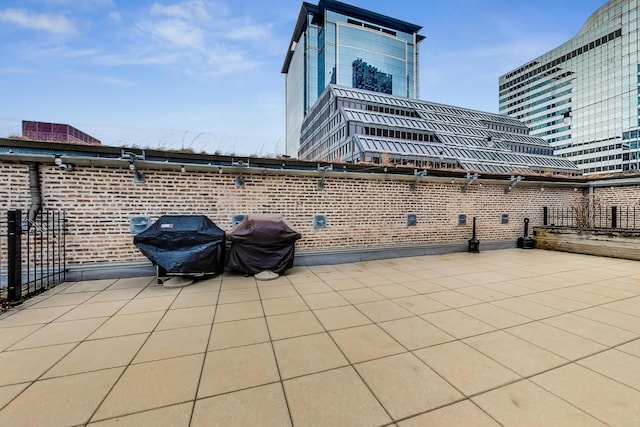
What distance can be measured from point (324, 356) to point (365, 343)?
49cm

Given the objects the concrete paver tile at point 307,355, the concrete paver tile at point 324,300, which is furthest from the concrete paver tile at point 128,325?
the concrete paver tile at point 324,300

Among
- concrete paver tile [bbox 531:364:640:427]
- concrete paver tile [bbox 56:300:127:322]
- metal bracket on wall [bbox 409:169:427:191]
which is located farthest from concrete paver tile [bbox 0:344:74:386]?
metal bracket on wall [bbox 409:169:427:191]

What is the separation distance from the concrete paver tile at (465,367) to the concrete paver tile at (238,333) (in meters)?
1.67

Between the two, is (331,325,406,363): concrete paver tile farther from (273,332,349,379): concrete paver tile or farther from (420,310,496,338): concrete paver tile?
(420,310,496,338): concrete paver tile

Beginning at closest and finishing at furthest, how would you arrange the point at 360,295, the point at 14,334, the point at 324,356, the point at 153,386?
the point at 153,386 → the point at 324,356 → the point at 14,334 → the point at 360,295

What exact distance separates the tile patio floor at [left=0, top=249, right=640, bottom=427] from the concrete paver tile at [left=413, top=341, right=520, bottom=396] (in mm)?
14

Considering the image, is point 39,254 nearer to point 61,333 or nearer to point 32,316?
point 32,316

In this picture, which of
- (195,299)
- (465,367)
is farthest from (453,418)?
(195,299)

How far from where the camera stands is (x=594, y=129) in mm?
77500

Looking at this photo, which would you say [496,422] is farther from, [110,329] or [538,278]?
[538,278]

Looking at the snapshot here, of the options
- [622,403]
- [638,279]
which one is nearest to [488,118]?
[638,279]

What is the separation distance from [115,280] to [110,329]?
251cm

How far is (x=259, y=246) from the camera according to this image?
5340 millimetres

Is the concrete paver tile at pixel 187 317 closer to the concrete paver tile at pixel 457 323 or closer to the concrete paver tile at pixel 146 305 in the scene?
the concrete paver tile at pixel 146 305
